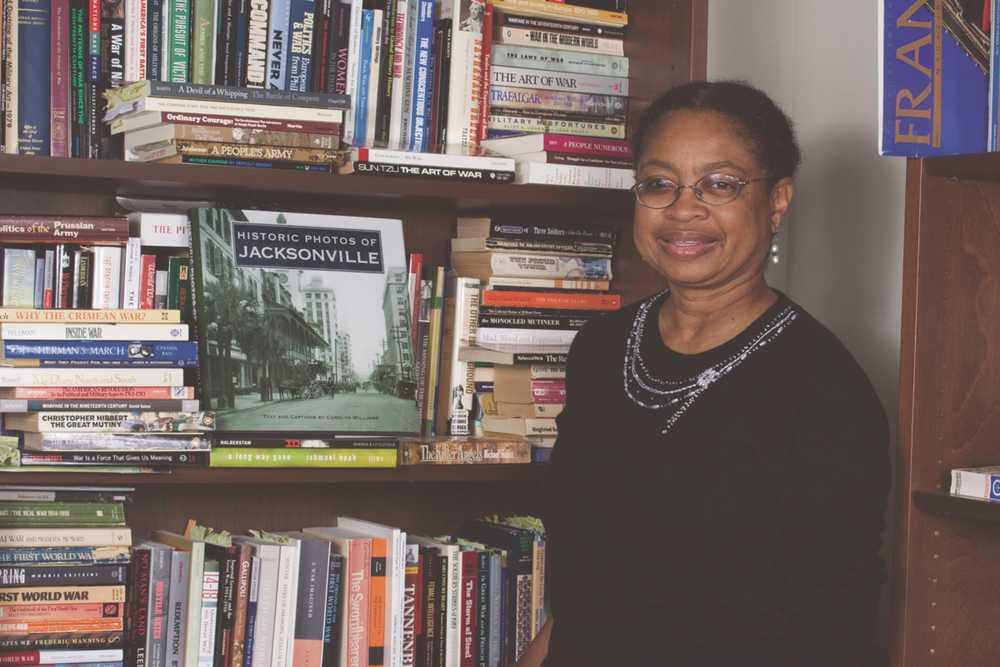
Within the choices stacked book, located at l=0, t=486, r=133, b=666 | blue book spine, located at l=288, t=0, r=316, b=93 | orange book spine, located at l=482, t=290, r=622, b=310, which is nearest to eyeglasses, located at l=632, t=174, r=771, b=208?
orange book spine, located at l=482, t=290, r=622, b=310

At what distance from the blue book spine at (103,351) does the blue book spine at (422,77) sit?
499mm

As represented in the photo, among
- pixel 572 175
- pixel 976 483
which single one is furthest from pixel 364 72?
pixel 976 483

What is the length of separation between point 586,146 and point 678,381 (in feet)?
1.87

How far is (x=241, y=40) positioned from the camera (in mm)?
1875

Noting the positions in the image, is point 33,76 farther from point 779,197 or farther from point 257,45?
point 779,197

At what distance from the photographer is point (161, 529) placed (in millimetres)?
2025

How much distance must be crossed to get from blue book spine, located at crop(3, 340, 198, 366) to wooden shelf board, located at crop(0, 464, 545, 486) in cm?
16

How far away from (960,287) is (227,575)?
1040 millimetres

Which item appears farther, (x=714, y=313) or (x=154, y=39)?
(x=154, y=39)

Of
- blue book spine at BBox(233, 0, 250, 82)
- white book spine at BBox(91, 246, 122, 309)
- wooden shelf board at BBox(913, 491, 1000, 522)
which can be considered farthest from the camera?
blue book spine at BBox(233, 0, 250, 82)

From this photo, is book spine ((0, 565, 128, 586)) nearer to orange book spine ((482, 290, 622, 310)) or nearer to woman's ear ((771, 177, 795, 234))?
orange book spine ((482, 290, 622, 310))

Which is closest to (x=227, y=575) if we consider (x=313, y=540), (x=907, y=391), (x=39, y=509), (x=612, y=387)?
(x=313, y=540)

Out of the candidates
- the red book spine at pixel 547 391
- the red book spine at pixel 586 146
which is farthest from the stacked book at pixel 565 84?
the red book spine at pixel 547 391

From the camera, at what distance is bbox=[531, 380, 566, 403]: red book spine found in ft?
6.63
